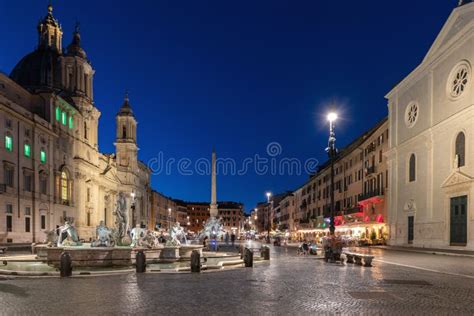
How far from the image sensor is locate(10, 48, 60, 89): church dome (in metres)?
75.4

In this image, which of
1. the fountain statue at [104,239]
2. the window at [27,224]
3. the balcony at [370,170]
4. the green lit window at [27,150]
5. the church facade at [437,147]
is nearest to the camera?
the fountain statue at [104,239]

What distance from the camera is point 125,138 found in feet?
384

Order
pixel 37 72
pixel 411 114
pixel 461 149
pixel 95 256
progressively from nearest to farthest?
1. pixel 95 256
2. pixel 461 149
3. pixel 411 114
4. pixel 37 72

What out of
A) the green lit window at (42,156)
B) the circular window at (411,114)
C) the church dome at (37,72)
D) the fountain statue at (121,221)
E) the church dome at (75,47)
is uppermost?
the church dome at (75,47)

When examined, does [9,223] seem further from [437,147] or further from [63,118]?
[437,147]

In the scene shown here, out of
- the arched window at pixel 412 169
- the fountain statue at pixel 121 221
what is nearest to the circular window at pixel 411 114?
the arched window at pixel 412 169

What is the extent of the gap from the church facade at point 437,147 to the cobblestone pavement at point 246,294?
18.5 m

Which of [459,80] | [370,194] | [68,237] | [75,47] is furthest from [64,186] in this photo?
[459,80]

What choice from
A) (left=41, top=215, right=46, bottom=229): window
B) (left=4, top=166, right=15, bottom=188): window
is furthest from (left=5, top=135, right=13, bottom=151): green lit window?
(left=41, top=215, right=46, bottom=229): window

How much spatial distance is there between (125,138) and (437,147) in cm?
9090

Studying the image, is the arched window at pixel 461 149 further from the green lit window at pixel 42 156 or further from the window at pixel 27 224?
the green lit window at pixel 42 156

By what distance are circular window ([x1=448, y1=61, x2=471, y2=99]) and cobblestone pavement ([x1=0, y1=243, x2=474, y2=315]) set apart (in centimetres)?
2134

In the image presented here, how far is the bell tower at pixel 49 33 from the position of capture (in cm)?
8378

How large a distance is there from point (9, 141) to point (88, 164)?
28.6 m
